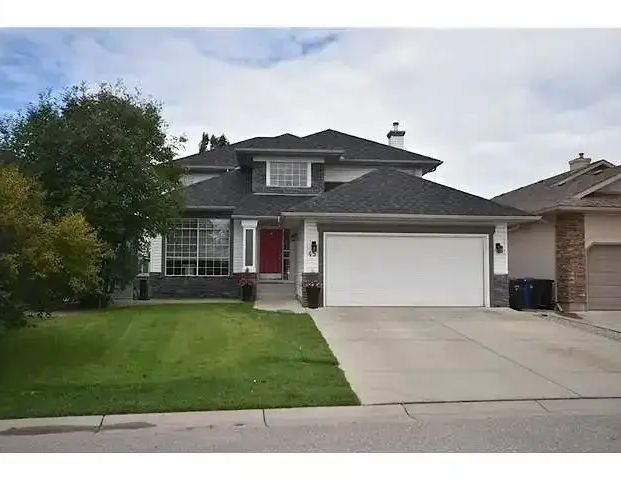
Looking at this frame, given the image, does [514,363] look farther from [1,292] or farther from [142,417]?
[1,292]

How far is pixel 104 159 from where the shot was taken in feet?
52.8

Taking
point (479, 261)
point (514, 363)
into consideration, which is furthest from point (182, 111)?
point (514, 363)

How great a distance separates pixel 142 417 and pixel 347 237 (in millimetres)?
10277

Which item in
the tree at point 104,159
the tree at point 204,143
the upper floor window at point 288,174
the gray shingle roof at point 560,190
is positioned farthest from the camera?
the tree at point 204,143

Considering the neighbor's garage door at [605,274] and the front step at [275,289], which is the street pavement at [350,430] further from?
the front step at [275,289]

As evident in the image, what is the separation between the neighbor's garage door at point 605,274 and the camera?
17.2 m

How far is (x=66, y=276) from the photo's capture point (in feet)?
31.8

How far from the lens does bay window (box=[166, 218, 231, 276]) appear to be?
20.3 metres

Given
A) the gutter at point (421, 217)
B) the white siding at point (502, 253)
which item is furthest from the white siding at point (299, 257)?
the white siding at point (502, 253)

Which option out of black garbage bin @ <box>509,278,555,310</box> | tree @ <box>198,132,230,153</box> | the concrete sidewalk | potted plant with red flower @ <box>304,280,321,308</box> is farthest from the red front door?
tree @ <box>198,132,230,153</box>

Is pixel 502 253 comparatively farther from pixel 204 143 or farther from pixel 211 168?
pixel 204 143

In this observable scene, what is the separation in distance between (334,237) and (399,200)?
6.90 ft

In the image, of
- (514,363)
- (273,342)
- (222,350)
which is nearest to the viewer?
(514,363)

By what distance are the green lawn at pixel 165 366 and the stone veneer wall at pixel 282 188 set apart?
8316mm
